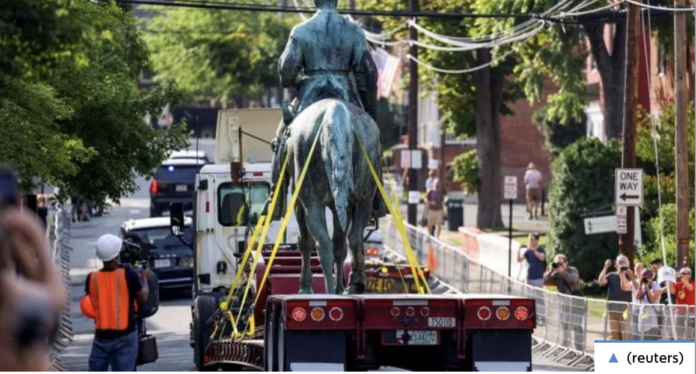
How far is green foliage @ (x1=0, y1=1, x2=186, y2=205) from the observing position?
44.6 ft

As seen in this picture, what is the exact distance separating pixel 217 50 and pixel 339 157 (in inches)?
2797

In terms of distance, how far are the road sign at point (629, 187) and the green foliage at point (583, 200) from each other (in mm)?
6033

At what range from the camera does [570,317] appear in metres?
25.3

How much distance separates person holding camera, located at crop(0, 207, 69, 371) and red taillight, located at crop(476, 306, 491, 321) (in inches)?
304

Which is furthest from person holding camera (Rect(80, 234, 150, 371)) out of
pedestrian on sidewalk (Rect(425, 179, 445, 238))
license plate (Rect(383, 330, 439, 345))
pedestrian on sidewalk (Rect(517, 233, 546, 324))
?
pedestrian on sidewalk (Rect(425, 179, 445, 238))

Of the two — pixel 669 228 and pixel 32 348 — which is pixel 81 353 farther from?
pixel 32 348

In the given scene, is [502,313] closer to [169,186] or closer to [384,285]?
[384,285]

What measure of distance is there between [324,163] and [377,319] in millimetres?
1933

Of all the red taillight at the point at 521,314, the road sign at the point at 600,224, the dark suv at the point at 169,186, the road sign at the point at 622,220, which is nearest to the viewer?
the red taillight at the point at 521,314

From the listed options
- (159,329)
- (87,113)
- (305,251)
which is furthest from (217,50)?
(305,251)

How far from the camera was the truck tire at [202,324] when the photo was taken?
19.0 metres

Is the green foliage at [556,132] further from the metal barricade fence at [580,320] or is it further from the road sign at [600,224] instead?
the road sign at [600,224]

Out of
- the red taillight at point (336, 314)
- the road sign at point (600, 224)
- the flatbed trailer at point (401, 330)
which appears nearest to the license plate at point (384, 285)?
the road sign at point (600, 224)

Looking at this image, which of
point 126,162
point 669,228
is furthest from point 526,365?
point 669,228
